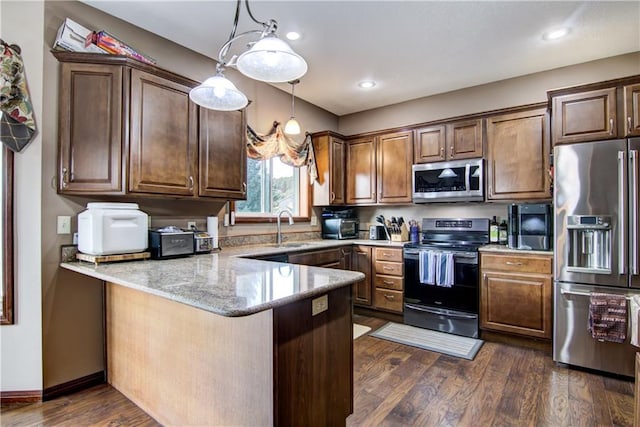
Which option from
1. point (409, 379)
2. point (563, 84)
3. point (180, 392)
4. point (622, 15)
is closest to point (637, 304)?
point (409, 379)

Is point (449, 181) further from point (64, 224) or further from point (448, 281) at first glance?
point (64, 224)

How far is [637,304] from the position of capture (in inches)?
46.0

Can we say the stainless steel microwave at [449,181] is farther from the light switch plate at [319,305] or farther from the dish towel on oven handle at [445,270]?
the light switch plate at [319,305]

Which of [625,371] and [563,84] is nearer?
[625,371]

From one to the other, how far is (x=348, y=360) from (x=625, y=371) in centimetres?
223

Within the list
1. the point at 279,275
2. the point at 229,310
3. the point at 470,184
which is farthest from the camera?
the point at 470,184

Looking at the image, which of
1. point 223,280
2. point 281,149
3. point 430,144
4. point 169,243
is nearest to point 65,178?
point 169,243

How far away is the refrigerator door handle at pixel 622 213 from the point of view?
2.40 meters

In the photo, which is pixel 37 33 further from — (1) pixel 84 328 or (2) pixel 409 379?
(2) pixel 409 379

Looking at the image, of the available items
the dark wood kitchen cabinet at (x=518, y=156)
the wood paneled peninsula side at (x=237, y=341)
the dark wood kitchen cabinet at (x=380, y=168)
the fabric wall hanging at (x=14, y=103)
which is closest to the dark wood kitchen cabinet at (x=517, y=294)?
the dark wood kitchen cabinet at (x=518, y=156)

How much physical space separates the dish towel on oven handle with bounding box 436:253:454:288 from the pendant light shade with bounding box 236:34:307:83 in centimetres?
248

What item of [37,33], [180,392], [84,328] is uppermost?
[37,33]

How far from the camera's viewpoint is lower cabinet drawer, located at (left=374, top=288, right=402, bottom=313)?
371 cm

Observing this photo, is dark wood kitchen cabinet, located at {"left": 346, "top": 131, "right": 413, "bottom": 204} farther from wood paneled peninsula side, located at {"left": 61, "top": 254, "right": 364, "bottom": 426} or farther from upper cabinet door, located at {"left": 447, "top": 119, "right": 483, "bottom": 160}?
wood paneled peninsula side, located at {"left": 61, "top": 254, "right": 364, "bottom": 426}
